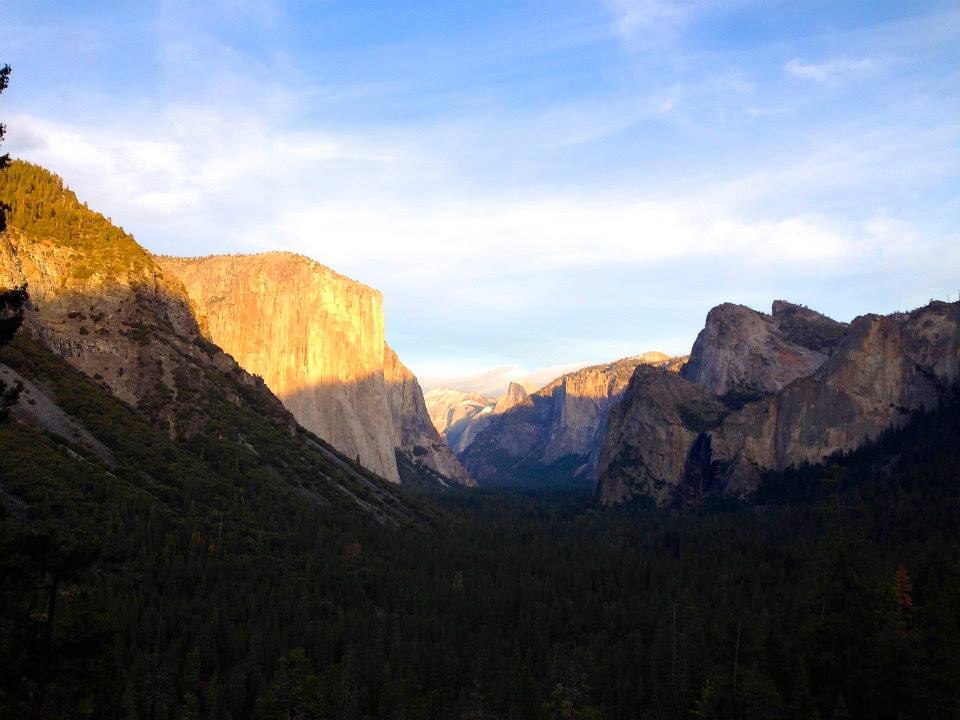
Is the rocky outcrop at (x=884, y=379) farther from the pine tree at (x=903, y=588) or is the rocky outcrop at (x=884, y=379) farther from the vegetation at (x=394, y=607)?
the pine tree at (x=903, y=588)

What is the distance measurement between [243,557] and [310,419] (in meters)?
108

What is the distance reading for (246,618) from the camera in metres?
79.1

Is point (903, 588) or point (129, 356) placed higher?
point (129, 356)

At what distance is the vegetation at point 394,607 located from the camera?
5359 cm

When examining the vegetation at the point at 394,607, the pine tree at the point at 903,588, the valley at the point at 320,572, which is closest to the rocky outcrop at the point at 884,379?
the valley at the point at 320,572

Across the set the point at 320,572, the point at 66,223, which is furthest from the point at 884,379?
the point at 66,223

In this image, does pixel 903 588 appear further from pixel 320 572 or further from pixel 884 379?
pixel 884 379

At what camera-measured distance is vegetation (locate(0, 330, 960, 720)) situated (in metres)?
53.6

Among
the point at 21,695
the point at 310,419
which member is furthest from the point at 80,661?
the point at 310,419

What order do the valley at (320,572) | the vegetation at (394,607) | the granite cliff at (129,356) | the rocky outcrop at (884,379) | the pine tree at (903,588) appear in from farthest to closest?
the rocky outcrop at (884,379)
the granite cliff at (129,356)
the pine tree at (903,588)
the valley at (320,572)
the vegetation at (394,607)

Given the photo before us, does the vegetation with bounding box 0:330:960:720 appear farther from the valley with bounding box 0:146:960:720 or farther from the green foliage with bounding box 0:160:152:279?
the green foliage with bounding box 0:160:152:279

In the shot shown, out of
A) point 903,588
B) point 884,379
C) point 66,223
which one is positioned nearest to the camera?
point 903,588

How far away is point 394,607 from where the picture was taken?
94.6 m

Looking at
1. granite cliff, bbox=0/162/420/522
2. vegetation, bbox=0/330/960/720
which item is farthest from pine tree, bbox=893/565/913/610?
granite cliff, bbox=0/162/420/522
